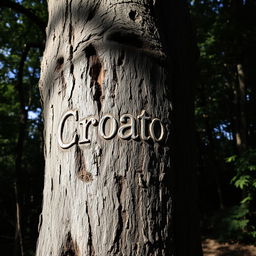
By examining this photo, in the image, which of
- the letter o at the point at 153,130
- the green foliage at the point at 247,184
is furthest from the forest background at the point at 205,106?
the letter o at the point at 153,130

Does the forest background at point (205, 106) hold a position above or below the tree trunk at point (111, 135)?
above

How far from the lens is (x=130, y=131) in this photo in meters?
1.11

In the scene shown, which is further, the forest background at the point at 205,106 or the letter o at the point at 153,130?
the forest background at the point at 205,106

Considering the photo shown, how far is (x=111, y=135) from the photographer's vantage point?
43.3 inches

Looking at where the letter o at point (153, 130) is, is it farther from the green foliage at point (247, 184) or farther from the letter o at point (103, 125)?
the green foliage at point (247, 184)

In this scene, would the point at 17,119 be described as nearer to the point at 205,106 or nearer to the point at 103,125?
the point at 205,106

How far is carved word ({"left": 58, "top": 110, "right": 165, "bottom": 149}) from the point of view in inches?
43.4

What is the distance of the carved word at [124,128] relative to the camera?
1104 millimetres

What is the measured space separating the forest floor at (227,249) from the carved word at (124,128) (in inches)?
288

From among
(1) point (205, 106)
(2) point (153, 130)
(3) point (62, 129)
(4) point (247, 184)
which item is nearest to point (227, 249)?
(4) point (247, 184)

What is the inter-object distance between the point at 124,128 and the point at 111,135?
6cm

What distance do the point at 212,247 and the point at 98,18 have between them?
8.79 meters

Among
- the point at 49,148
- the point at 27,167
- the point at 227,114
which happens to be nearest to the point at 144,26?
the point at 49,148

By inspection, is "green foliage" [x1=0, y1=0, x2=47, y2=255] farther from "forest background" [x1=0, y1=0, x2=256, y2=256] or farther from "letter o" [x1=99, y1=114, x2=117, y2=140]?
"letter o" [x1=99, y1=114, x2=117, y2=140]
